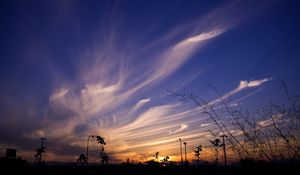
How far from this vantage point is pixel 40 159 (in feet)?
310

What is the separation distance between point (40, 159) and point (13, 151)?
5281 centimetres

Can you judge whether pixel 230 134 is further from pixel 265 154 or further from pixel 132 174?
pixel 132 174

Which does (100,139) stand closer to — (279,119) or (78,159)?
(78,159)

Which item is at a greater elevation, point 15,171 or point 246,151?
point 246,151

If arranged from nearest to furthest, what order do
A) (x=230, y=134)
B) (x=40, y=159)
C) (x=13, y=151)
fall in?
(x=230, y=134)
(x=13, y=151)
(x=40, y=159)

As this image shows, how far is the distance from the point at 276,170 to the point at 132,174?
87.0 feet

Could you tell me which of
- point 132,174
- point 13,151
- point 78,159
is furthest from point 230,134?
point 78,159

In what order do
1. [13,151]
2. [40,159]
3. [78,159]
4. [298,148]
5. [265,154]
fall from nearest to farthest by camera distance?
[298,148], [265,154], [13,151], [78,159], [40,159]

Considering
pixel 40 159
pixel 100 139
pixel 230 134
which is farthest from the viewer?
pixel 40 159

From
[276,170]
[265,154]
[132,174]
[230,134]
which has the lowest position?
[132,174]

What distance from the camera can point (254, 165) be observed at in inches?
257

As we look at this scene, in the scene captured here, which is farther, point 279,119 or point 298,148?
point 279,119

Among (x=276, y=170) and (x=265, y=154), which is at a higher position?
(x=265, y=154)

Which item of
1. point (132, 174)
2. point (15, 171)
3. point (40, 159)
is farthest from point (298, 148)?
point (40, 159)
